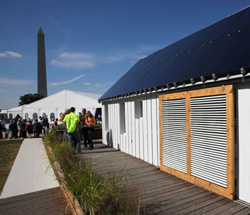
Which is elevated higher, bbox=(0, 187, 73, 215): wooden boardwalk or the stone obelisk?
the stone obelisk

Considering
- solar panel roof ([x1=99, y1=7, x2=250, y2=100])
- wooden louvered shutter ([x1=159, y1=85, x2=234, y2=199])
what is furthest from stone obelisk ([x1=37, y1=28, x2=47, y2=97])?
wooden louvered shutter ([x1=159, y1=85, x2=234, y2=199])

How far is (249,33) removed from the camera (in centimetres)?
431

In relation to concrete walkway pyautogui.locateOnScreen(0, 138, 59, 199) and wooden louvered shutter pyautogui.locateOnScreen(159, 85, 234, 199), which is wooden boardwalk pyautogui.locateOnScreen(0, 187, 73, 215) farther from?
wooden louvered shutter pyautogui.locateOnScreen(159, 85, 234, 199)

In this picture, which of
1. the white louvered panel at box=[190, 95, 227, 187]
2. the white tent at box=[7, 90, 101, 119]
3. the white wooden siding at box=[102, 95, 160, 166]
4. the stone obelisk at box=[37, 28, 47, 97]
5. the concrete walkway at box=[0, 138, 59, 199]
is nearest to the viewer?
the white louvered panel at box=[190, 95, 227, 187]

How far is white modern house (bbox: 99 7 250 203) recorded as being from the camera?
3811mm

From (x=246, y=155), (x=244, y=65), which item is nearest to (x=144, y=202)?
(x=246, y=155)

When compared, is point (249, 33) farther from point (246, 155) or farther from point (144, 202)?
point (144, 202)

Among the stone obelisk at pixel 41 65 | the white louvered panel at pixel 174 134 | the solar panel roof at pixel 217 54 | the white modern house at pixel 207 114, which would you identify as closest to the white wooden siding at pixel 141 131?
the white modern house at pixel 207 114

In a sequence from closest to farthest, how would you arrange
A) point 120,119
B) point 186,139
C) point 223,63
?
point 223,63
point 186,139
point 120,119

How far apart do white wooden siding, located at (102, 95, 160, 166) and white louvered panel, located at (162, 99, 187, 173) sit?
583mm

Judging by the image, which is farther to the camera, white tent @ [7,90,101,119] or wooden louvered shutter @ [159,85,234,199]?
white tent @ [7,90,101,119]

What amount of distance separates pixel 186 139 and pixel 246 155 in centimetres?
143

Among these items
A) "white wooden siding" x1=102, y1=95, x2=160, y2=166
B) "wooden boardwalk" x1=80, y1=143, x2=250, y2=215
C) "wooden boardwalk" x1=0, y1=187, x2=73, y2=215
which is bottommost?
"wooden boardwalk" x1=0, y1=187, x2=73, y2=215

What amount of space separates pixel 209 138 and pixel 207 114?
527 mm
